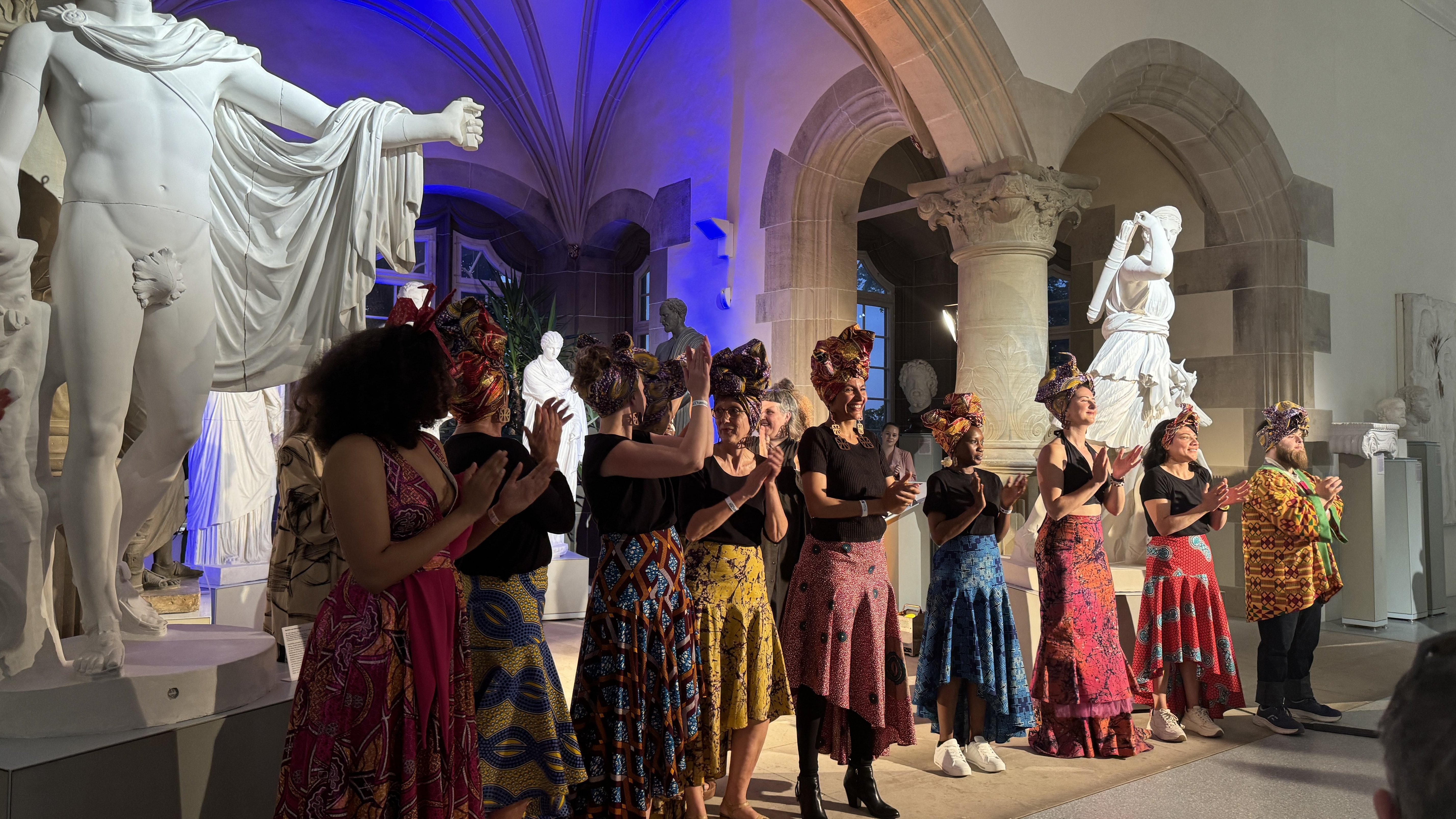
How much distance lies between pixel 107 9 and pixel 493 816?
2.09m

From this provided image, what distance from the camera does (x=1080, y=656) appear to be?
12.5ft

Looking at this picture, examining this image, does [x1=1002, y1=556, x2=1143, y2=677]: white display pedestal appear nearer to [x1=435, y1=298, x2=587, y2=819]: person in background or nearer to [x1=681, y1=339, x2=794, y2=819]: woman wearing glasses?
[x1=681, y1=339, x2=794, y2=819]: woman wearing glasses

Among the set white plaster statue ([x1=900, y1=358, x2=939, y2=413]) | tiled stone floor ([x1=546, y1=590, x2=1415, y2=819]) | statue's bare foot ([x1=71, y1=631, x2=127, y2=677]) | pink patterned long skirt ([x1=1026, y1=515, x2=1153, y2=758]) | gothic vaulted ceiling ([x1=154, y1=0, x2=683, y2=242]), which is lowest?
tiled stone floor ([x1=546, y1=590, x2=1415, y2=819])

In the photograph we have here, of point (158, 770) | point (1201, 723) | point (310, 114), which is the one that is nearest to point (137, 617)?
point (158, 770)

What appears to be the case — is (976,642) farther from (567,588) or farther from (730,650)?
(567,588)

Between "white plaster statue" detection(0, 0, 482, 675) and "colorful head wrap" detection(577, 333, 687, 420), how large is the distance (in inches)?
24.5

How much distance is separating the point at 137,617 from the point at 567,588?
4519mm

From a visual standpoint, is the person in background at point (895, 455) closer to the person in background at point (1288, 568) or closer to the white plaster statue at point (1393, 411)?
the person in background at point (1288, 568)

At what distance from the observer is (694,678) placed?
8.93ft

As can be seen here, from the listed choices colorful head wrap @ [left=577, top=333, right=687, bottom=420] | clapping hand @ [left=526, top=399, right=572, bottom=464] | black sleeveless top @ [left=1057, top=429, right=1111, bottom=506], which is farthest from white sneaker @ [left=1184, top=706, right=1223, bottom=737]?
clapping hand @ [left=526, top=399, right=572, bottom=464]

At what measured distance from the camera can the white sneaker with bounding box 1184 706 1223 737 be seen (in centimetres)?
421

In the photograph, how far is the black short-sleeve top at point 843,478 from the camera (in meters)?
3.16

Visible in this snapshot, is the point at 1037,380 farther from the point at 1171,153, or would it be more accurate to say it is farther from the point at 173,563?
the point at 173,563

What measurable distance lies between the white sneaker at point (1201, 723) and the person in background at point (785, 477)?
1888 mm
